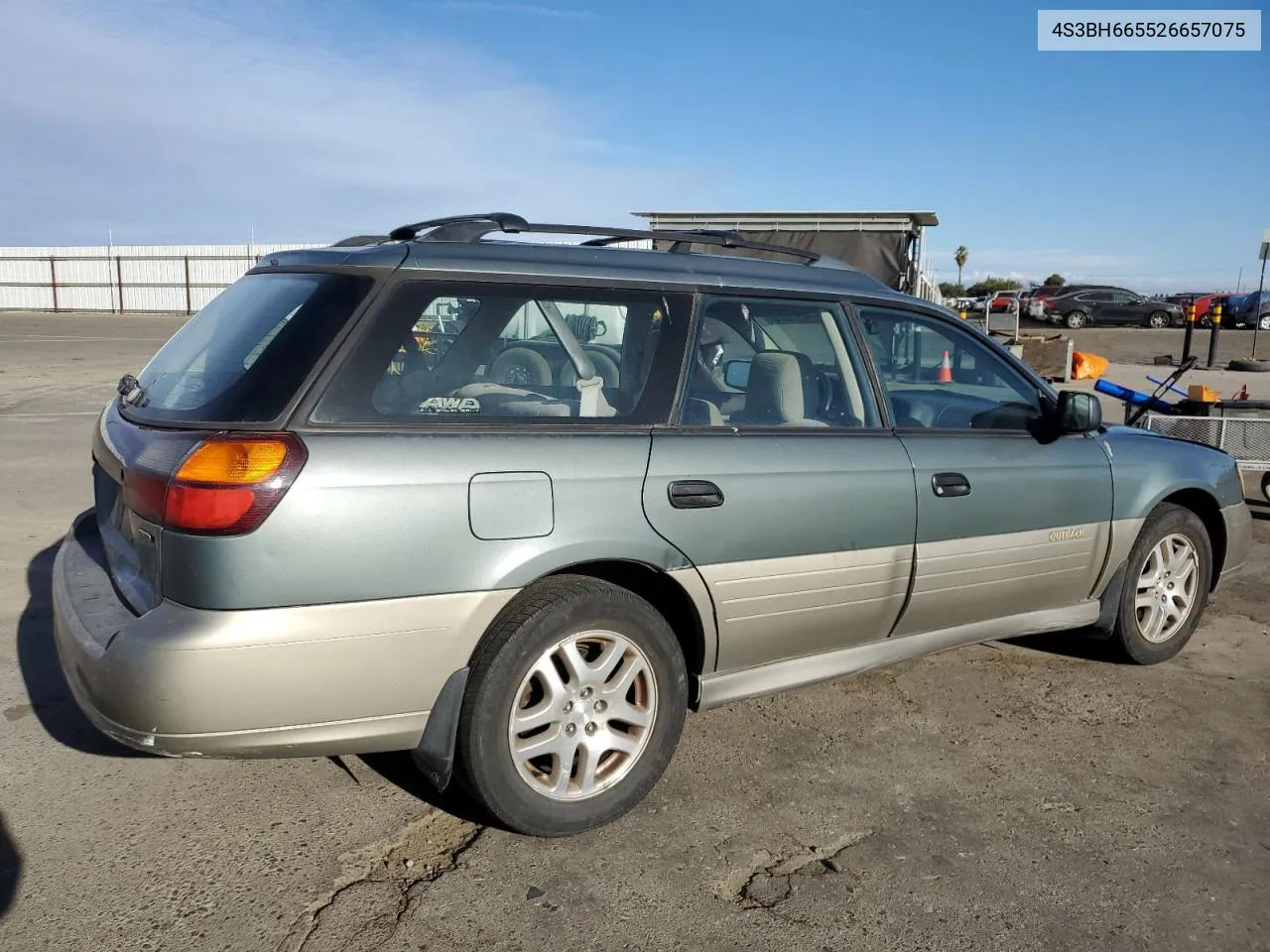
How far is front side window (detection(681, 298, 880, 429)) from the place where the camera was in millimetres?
3561

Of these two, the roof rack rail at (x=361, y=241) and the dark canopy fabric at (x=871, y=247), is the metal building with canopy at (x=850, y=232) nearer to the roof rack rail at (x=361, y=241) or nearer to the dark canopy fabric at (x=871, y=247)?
the dark canopy fabric at (x=871, y=247)

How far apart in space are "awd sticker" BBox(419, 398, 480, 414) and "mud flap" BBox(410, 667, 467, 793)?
718 millimetres

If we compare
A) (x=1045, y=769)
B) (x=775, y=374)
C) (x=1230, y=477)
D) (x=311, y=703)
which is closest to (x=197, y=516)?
(x=311, y=703)

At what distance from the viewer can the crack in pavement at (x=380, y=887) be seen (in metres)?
2.66

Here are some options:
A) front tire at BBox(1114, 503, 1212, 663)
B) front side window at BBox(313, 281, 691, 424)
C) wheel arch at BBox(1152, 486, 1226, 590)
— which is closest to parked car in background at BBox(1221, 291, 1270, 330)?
wheel arch at BBox(1152, 486, 1226, 590)

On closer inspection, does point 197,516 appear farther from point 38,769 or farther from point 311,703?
point 38,769

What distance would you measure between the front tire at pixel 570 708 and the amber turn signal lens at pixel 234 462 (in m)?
0.77

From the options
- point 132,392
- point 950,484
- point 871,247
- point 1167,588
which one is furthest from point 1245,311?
point 132,392

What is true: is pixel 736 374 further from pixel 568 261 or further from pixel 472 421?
pixel 472 421

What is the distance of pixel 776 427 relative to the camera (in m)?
3.62

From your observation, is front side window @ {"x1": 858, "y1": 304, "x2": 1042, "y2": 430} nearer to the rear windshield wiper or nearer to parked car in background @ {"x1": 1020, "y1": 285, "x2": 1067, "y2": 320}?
the rear windshield wiper

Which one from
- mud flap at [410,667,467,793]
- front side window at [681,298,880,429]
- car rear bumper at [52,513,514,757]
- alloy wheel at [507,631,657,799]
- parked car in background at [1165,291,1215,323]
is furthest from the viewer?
parked car in background at [1165,291,1215,323]

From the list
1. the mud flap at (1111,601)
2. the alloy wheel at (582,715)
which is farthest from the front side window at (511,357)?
the mud flap at (1111,601)

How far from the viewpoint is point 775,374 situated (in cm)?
379
